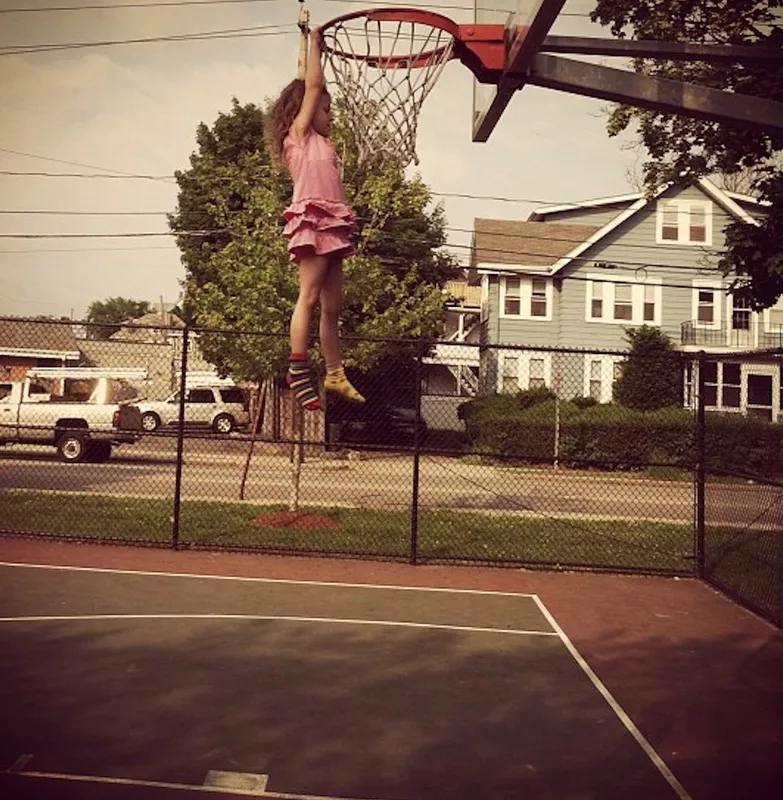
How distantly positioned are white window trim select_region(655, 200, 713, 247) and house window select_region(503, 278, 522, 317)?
5.11 meters

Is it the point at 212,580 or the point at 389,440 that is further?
the point at 389,440

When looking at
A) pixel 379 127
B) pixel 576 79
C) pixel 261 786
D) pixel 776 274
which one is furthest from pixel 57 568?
pixel 776 274

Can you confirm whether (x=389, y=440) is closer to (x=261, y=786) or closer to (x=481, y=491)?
(x=481, y=491)

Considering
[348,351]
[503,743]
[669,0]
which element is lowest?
[503,743]

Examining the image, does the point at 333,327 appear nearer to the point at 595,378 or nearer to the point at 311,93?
the point at 311,93

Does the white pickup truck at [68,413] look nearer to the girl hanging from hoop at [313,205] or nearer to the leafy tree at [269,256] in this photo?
the leafy tree at [269,256]

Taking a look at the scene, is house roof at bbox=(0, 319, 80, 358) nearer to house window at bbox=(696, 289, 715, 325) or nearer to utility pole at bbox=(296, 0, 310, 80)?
house window at bbox=(696, 289, 715, 325)

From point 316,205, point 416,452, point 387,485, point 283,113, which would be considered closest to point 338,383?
point 316,205

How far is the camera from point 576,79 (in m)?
4.59

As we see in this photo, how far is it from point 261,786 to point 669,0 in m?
11.1

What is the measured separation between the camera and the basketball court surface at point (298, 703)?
4082mm

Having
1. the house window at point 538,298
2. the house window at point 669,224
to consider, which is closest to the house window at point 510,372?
the house window at point 538,298

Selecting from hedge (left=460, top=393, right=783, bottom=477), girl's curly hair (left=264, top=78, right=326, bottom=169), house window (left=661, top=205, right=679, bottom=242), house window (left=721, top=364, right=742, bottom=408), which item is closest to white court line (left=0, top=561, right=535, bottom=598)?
girl's curly hair (left=264, top=78, right=326, bottom=169)

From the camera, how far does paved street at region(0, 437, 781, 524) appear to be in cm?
1542
